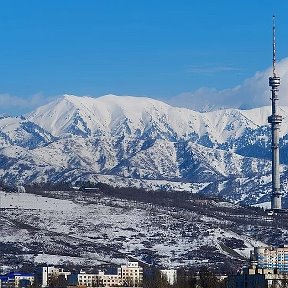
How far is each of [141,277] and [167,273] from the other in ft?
29.4

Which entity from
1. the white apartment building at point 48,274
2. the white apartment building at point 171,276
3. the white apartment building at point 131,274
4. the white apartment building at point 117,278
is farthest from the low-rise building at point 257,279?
the white apartment building at point 48,274

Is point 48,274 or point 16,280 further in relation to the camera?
point 48,274

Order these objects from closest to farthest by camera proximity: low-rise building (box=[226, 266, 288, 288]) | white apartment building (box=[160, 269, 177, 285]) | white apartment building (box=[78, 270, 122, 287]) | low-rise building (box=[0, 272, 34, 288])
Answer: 1. low-rise building (box=[226, 266, 288, 288])
2. white apartment building (box=[160, 269, 177, 285])
3. white apartment building (box=[78, 270, 122, 287])
4. low-rise building (box=[0, 272, 34, 288])

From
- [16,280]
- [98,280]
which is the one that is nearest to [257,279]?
[98,280]

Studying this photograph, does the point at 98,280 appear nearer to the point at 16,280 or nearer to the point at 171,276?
the point at 171,276

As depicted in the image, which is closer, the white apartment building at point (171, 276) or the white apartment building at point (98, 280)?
the white apartment building at point (171, 276)

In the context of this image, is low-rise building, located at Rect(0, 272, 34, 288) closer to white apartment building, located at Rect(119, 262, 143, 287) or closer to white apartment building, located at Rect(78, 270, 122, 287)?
white apartment building, located at Rect(78, 270, 122, 287)

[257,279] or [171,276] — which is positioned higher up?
[171,276]

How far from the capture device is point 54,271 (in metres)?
186

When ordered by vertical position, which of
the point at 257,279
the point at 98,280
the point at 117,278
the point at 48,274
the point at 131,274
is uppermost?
the point at 131,274

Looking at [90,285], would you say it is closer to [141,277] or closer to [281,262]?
[141,277]

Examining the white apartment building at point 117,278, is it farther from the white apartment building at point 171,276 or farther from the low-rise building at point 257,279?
the low-rise building at point 257,279

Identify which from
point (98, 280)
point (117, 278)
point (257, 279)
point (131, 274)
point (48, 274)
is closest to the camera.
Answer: point (257, 279)

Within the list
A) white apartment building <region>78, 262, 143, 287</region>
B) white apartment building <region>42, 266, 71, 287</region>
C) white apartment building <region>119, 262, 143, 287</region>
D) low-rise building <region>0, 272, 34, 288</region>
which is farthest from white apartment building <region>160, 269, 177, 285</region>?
low-rise building <region>0, 272, 34, 288</region>
